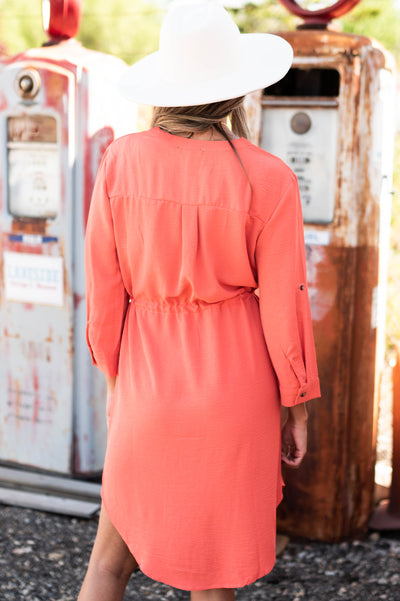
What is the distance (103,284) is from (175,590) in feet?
4.95

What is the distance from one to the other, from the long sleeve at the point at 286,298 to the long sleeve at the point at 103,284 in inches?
14.5

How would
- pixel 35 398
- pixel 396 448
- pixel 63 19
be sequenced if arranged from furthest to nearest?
pixel 35 398 → pixel 63 19 → pixel 396 448

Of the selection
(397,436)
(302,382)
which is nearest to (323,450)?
(397,436)

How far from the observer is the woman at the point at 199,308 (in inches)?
67.8

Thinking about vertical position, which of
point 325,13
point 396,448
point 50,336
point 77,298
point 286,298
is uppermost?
point 325,13

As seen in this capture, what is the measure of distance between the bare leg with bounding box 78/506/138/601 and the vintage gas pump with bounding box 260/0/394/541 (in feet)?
4.13

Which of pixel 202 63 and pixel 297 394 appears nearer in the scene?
pixel 202 63

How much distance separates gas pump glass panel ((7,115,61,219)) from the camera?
11.1ft

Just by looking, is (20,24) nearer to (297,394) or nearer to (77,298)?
(77,298)

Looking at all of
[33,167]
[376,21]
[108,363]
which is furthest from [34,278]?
[376,21]

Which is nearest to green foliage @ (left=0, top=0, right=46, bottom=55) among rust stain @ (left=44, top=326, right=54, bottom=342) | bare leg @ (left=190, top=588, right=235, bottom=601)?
rust stain @ (left=44, top=326, right=54, bottom=342)

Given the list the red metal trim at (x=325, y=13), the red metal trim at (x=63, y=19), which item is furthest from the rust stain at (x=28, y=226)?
the red metal trim at (x=325, y=13)

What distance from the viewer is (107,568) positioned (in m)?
1.92

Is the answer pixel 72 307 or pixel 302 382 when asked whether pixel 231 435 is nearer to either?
pixel 302 382
